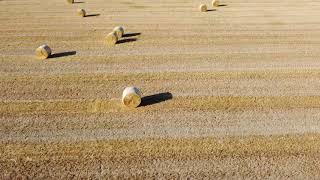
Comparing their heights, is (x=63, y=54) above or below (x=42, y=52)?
below

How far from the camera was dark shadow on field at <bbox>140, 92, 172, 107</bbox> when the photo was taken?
35.4 ft

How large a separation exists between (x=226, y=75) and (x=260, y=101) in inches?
82.0

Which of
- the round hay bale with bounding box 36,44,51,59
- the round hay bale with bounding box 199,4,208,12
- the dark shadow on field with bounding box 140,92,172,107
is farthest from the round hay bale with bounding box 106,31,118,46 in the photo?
the round hay bale with bounding box 199,4,208,12

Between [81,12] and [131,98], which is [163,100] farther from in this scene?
[81,12]

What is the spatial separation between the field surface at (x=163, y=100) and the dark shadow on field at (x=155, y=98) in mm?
41

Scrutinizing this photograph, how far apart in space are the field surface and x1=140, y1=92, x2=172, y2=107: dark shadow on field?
41 mm

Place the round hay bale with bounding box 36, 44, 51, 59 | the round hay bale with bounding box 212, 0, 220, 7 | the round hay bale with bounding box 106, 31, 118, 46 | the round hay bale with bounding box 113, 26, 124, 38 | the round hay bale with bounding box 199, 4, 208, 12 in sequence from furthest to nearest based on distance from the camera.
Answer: the round hay bale with bounding box 212, 0, 220, 7
the round hay bale with bounding box 199, 4, 208, 12
the round hay bale with bounding box 113, 26, 124, 38
the round hay bale with bounding box 106, 31, 118, 46
the round hay bale with bounding box 36, 44, 51, 59

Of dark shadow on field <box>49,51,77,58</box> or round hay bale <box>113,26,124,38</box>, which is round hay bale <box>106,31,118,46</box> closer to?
round hay bale <box>113,26,124,38</box>

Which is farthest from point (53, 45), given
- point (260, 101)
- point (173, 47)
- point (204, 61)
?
point (260, 101)

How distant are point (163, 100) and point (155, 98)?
0.82ft

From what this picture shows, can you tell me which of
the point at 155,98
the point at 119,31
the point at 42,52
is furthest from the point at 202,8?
the point at 155,98

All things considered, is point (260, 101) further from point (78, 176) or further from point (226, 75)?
point (78, 176)

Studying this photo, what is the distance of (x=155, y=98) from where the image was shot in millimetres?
11094

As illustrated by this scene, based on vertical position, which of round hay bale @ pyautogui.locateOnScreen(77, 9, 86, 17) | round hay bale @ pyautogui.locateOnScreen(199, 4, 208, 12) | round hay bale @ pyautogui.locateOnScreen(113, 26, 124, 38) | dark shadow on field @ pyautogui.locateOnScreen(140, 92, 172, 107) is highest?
round hay bale @ pyautogui.locateOnScreen(199, 4, 208, 12)
